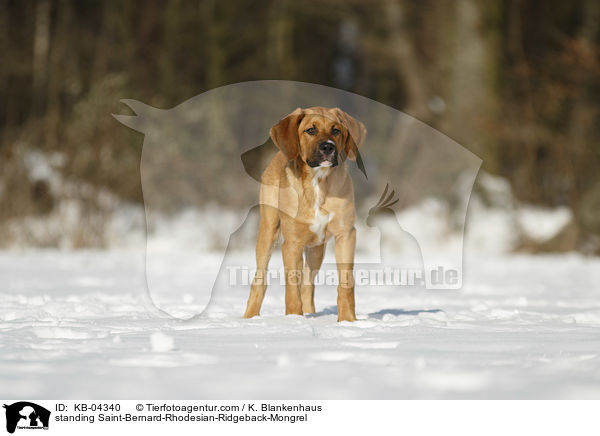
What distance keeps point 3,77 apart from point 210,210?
12409 mm

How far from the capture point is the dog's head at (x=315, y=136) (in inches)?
147

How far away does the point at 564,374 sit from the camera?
8.30 feet

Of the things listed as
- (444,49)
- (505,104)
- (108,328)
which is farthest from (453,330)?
(444,49)

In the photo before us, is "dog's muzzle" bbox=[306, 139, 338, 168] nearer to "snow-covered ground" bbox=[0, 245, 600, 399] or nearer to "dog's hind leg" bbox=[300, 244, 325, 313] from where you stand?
"dog's hind leg" bbox=[300, 244, 325, 313]

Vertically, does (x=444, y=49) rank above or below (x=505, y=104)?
above

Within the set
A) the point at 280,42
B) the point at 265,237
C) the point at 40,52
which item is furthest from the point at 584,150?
the point at 40,52

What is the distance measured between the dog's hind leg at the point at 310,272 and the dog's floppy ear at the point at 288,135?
2.47 feet

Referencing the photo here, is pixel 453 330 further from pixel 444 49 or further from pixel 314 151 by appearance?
pixel 444 49
